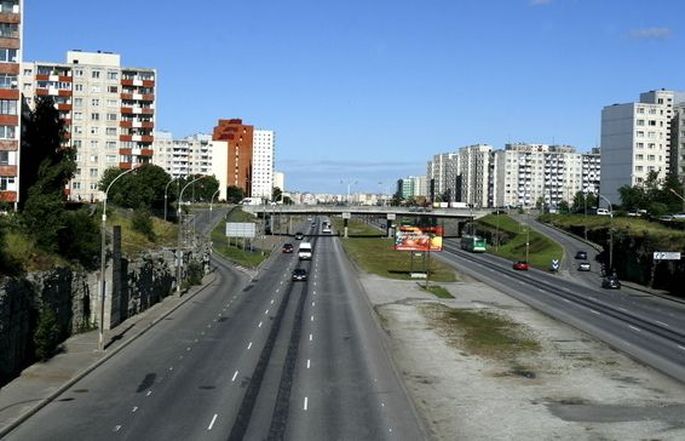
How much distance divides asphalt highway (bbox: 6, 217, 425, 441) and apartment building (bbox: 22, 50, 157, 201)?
77.5 meters

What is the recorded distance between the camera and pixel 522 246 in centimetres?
15312

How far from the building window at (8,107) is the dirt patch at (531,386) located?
3262cm

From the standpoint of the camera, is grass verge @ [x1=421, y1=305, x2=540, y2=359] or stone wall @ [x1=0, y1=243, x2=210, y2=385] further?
grass verge @ [x1=421, y1=305, x2=540, y2=359]

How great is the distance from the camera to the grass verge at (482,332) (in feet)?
156

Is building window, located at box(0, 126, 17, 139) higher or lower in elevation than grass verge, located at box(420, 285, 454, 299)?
higher

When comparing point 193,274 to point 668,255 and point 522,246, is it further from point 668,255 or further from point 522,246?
point 522,246

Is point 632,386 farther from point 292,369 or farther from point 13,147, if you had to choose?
point 13,147

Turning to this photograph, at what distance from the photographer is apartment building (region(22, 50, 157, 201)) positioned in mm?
134375

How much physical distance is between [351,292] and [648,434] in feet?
178

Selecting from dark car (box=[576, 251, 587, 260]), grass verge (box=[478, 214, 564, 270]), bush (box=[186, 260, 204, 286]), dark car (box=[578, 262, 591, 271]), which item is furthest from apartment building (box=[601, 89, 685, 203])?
bush (box=[186, 260, 204, 286])

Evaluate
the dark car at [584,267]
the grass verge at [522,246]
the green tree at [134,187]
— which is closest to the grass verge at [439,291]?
the dark car at [584,267]

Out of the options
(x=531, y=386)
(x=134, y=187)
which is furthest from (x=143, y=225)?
(x=531, y=386)

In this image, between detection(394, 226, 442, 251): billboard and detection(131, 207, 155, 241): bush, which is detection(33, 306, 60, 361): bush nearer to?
detection(131, 207, 155, 241): bush

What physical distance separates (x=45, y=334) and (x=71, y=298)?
7963 mm
